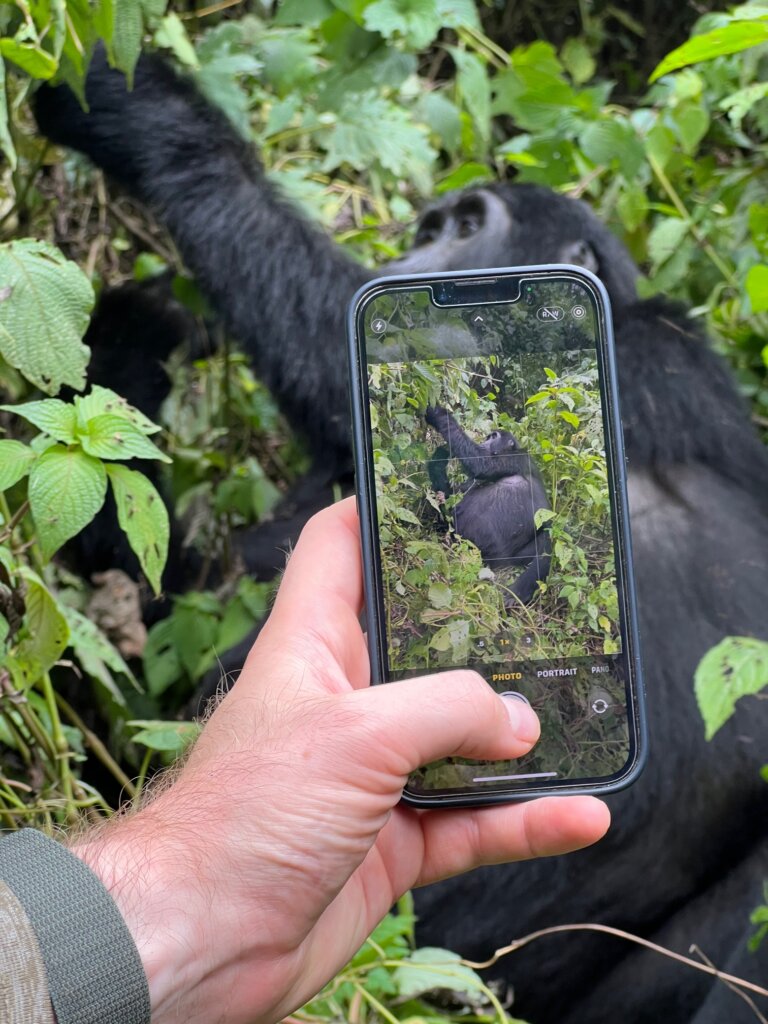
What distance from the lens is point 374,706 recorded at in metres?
0.82

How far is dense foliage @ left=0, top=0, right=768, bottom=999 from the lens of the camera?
3.20 feet

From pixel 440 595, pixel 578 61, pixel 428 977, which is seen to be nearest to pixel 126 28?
pixel 440 595

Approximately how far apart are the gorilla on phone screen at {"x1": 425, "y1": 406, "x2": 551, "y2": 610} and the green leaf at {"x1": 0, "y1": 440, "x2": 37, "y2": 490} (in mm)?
365

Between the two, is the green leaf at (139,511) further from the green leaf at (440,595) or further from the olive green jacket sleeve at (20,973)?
the olive green jacket sleeve at (20,973)

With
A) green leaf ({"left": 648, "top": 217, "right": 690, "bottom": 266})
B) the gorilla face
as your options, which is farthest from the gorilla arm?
green leaf ({"left": 648, "top": 217, "right": 690, "bottom": 266})

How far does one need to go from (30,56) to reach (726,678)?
97 centimetres

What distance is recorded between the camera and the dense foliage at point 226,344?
98 centimetres

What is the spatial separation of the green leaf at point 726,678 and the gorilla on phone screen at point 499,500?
410mm

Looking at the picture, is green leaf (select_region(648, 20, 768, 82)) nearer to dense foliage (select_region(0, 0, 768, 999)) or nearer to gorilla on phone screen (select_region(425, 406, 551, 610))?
dense foliage (select_region(0, 0, 768, 999))

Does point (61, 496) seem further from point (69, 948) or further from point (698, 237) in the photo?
point (698, 237)

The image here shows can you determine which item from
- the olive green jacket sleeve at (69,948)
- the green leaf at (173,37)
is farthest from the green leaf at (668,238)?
the olive green jacket sleeve at (69,948)

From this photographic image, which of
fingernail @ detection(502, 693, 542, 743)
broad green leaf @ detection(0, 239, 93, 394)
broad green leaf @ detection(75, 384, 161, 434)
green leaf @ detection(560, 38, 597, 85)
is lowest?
green leaf @ detection(560, 38, 597, 85)

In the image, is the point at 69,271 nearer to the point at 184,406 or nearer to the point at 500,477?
the point at 500,477

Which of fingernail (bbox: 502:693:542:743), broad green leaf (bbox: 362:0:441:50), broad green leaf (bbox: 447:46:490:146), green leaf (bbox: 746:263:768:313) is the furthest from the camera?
broad green leaf (bbox: 447:46:490:146)
